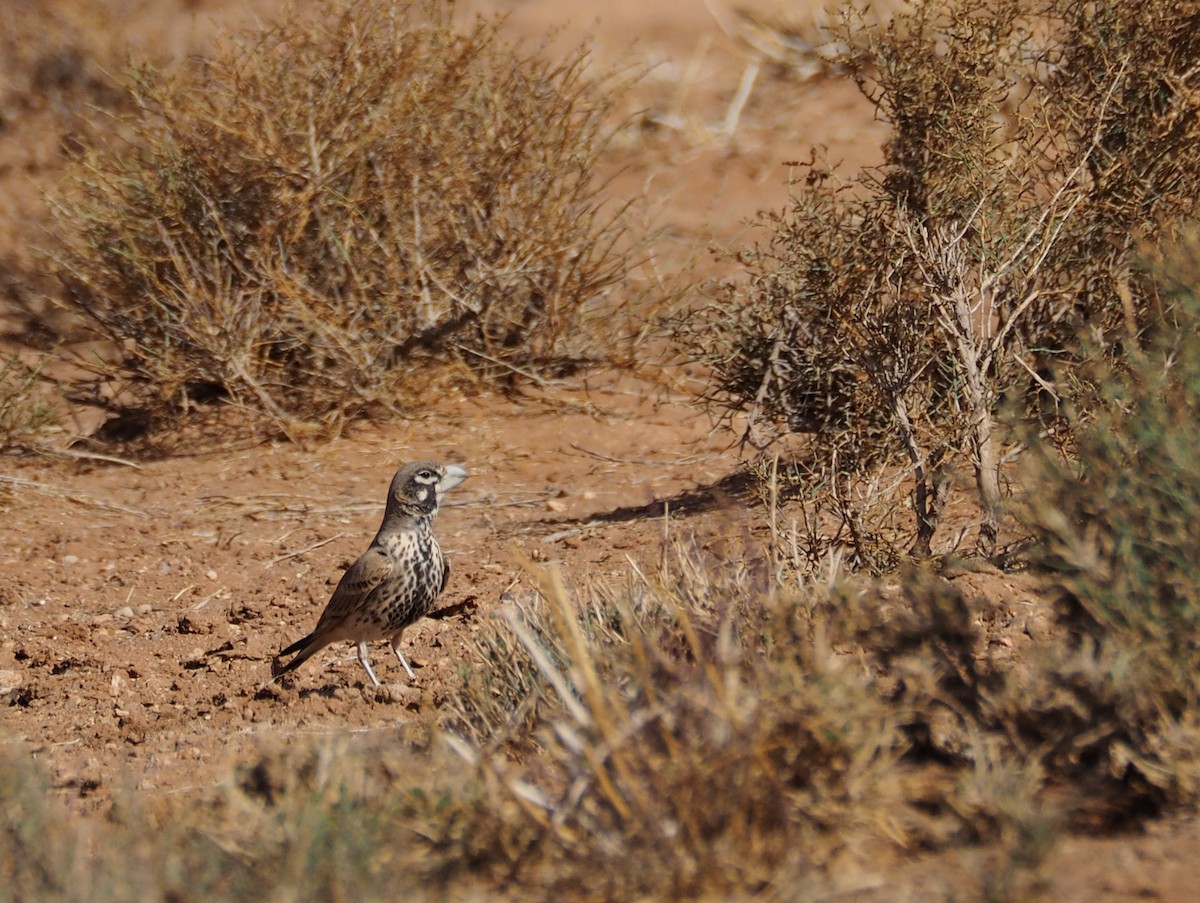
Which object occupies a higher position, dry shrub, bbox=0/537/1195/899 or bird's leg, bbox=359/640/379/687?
dry shrub, bbox=0/537/1195/899

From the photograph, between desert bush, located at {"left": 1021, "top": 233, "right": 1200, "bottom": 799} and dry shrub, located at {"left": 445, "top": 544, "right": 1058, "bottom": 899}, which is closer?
dry shrub, located at {"left": 445, "top": 544, "right": 1058, "bottom": 899}

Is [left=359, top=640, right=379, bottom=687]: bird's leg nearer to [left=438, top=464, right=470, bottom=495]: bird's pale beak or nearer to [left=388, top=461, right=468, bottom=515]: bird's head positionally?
[left=388, top=461, right=468, bottom=515]: bird's head

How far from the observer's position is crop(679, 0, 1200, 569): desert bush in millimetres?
5516

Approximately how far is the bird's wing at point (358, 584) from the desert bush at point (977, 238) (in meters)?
1.69

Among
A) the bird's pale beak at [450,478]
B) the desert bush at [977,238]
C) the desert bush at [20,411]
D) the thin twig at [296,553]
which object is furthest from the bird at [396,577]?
the desert bush at [20,411]

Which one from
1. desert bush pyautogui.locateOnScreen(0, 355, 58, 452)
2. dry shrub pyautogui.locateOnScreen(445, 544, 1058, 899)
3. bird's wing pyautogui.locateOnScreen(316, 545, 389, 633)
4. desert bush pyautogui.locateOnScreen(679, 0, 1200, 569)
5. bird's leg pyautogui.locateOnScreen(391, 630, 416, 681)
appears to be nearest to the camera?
dry shrub pyautogui.locateOnScreen(445, 544, 1058, 899)

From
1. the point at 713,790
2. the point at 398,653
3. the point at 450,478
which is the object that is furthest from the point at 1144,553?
the point at 398,653

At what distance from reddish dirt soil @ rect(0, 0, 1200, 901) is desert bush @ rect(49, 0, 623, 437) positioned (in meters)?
0.42

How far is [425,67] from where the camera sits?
27.8ft

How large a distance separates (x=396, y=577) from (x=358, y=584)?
0.50 ft

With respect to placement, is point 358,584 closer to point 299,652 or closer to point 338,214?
point 299,652

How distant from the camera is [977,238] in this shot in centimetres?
568

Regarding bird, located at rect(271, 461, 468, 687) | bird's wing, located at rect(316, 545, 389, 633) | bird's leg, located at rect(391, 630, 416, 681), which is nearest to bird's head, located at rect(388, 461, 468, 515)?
bird, located at rect(271, 461, 468, 687)

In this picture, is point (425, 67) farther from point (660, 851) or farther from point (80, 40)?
point (660, 851)
